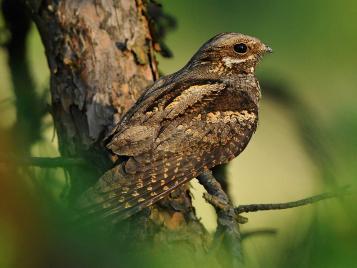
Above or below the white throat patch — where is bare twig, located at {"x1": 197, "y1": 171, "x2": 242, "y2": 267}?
below

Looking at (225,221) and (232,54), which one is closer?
(225,221)

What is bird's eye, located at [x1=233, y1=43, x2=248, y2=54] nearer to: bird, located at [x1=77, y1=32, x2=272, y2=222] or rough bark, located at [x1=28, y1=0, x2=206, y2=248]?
bird, located at [x1=77, y1=32, x2=272, y2=222]

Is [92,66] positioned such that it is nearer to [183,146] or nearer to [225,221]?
[183,146]

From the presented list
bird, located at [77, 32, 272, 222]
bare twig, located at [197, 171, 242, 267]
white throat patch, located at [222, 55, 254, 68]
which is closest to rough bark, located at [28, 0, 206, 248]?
bird, located at [77, 32, 272, 222]

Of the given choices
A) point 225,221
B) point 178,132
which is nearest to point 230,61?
point 178,132

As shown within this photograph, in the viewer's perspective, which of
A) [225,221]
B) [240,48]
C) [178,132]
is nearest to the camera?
[225,221]

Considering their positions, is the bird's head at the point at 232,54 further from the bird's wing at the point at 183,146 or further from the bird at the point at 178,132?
the bird's wing at the point at 183,146
